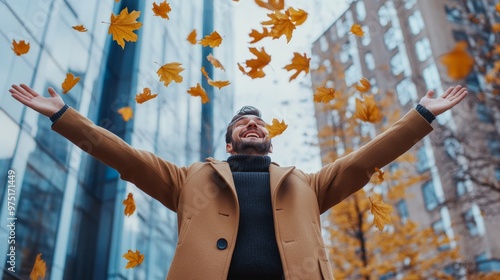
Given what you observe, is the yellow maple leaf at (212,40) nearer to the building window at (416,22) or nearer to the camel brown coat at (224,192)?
the camel brown coat at (224,192)

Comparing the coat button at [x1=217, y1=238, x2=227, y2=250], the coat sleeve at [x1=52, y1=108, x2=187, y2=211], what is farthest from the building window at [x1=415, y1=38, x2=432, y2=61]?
the coat button at [x1=217, y1=238, x2=227, y2=250]

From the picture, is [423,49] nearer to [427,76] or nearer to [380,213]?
[427,76]

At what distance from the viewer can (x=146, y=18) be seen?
Answer: 1002 cm

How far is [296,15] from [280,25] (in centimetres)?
12

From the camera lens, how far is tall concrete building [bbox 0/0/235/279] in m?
4.93

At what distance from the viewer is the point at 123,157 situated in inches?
94.9

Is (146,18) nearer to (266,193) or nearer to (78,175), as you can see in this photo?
(78,175)

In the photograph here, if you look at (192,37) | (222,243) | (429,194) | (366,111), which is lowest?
(222,243)

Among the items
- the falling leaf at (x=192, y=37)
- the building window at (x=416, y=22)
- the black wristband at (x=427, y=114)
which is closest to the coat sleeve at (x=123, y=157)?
the black wristband at (x=427, y=114)

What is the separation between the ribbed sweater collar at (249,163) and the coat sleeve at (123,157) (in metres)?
0.29

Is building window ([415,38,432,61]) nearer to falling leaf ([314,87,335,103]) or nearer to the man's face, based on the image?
falling leaf ([314,87,335,103])

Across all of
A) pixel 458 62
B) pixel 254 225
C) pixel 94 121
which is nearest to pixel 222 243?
pixel 254 225

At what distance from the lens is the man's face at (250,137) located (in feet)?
8.99

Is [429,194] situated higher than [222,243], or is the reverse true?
[429,194]
